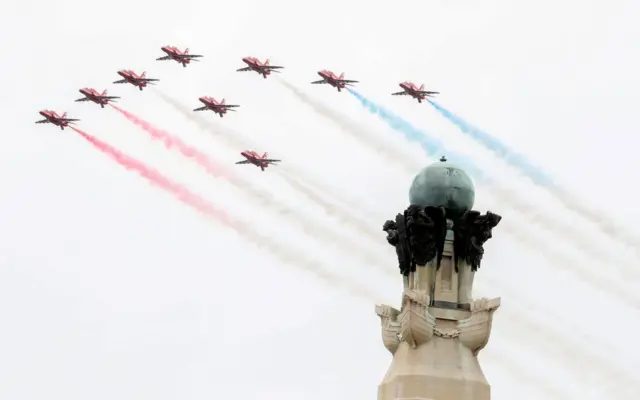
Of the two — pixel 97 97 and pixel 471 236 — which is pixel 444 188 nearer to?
pixel 471 236

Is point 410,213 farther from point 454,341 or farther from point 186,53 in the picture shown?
point 186,53

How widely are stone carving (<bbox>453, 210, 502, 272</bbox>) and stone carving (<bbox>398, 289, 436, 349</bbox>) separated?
10.5ft

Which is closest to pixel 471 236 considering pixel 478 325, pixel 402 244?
pixel 402 244

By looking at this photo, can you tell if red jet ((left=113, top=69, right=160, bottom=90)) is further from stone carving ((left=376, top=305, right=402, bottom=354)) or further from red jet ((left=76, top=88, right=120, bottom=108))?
stone carving ((left=376, top=305, right=402, bottom=354))

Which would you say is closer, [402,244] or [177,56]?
[402,244]

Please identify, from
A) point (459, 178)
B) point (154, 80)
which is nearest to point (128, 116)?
point (154, 80)

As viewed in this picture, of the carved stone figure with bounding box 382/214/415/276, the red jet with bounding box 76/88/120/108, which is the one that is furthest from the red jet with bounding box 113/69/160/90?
the carved stone figure with bounding box 382/214/415/276

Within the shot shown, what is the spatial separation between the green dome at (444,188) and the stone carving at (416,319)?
16.1 feet

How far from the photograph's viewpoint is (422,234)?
7444 cm

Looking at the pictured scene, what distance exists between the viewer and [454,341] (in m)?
73.8

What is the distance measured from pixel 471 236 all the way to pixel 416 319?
5.11 metres

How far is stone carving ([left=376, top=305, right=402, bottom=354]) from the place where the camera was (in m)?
75.3

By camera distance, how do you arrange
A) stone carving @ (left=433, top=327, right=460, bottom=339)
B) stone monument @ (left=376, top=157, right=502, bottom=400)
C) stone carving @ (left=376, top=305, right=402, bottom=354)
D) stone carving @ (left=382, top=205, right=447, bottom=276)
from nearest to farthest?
stone monument @ (left=376, top=157, right=502, bottom=400)
stone carving @ (left=433, top=327, right=460, bottom=339)
stone carving @ (left=382, top=205, right=447, bottom=276)
stone carving @ (left=376, top=305, right=402, bottom=354)

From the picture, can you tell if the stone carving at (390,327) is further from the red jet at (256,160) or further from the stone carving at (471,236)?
the red jet at (256,160)
